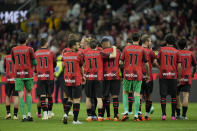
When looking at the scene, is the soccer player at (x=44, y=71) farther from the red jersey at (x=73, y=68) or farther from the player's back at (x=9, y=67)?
the red jersey at (x=73, y=68)

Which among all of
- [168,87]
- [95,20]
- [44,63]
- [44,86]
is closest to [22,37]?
[44,63]

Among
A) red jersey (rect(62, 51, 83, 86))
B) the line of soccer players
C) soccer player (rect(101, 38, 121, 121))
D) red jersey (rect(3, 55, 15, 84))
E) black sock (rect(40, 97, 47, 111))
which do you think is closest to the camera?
red jersey (rect(62, 51, 83, 86))

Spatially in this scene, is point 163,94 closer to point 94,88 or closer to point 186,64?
point 186,64

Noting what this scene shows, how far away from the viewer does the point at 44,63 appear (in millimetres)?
15555

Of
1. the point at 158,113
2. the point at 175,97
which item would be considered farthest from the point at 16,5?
the point at 175,97

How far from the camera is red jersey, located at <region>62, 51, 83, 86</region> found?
13711 mm

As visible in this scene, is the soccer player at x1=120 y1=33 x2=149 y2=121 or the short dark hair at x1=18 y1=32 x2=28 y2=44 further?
the short dark hair at x1=18 y1=32 x2=28 y2=44

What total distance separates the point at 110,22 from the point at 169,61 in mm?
14484

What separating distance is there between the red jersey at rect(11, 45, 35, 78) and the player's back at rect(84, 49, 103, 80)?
174cm

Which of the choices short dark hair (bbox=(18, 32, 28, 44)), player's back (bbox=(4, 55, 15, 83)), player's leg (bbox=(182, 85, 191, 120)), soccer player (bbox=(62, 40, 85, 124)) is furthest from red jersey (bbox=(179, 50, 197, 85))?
player's back (bbox=(4, 55, 15, 83))

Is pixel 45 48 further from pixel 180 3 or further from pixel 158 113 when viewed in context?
pixel 180 3

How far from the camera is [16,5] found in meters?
28.4

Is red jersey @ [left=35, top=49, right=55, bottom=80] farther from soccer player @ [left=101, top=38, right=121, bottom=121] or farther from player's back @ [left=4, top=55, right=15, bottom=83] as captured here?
soccer player @ [left=101, top=38, right=121, bottom=121]

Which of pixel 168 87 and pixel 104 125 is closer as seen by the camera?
pixel 104 125
